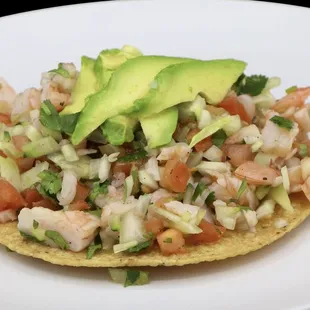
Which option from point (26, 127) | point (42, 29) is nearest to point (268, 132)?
point (26, 127)

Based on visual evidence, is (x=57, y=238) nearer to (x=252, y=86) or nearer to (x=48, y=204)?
(x=48, y=204)

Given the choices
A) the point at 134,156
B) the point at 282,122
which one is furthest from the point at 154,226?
the point at 282,122

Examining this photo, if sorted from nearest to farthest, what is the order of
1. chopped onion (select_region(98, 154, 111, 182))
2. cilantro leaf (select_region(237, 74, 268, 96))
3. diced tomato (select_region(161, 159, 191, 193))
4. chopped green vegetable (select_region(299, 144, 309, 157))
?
diced tomato (select_region(161, 159, 191, 193)), chopped onion (select_region(98, 154, 111, 182)), chopped green vegetable (select_region(299, 144, 309, 157)), cilantro leaf (select_region(237, 74, 268, 96))

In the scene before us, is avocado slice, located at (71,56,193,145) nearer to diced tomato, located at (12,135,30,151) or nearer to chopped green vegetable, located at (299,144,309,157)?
diced tomato, located at (12,135,30,151)

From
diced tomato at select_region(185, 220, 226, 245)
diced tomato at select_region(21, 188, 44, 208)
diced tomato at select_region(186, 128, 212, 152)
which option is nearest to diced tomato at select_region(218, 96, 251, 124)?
diced tomato at select_region(186, 128, 212, 152)

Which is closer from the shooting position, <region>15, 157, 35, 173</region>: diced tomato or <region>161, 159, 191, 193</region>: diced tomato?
<region>161, 159, 191, 193</region>: diced tomato

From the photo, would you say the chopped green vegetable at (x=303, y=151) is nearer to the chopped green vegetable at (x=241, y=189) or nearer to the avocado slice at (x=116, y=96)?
the chopped green vegetable at (x=241, y=189)

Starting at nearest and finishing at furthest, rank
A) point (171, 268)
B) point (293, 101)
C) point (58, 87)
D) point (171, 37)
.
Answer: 1. point (171, 268)
2. point (58, 87)
3. point (293, 101)
4. point (171, 37)

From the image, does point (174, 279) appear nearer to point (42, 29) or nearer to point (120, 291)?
point (120, 291)
